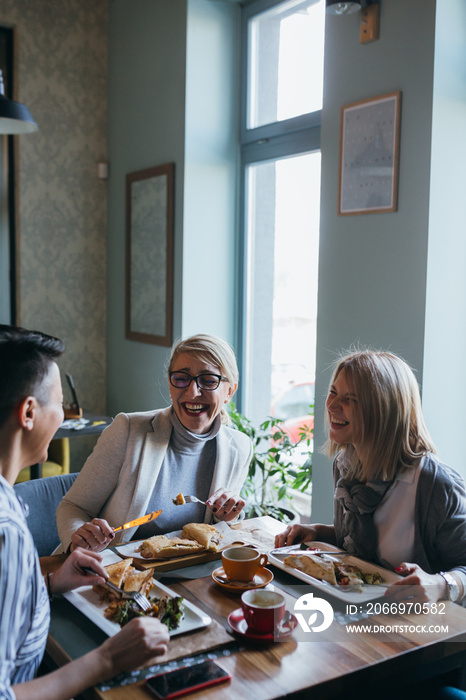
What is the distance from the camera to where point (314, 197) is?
10.4 feet

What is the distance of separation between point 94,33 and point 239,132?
132 cm

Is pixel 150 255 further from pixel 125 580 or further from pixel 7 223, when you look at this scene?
pixel 125 580

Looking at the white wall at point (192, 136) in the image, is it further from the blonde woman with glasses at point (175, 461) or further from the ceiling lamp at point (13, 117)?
the blonde woman with glasses at point (175, 461)

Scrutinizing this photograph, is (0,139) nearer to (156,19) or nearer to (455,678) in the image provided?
(156,19)

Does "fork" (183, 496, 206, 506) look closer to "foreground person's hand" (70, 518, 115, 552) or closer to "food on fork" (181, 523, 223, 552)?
"food on fork" (181, 523, 223, 552)

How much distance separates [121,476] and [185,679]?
2.77ft

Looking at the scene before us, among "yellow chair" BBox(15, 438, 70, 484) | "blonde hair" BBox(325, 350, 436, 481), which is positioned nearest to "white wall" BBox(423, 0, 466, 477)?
"blonde hair" BBox(325, 350, 436, 481)

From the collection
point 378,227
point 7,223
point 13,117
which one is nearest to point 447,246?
point 378,227

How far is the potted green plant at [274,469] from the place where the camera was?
3.06 m

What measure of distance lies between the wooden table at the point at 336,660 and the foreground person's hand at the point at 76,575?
14cm

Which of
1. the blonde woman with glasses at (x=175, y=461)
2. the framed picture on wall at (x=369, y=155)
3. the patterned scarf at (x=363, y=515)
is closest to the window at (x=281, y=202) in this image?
the framed picture on wall at (x=369, y=155)

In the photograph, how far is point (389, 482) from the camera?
1625 mm

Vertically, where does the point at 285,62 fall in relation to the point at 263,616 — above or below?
above

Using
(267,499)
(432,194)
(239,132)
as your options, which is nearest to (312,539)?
(432,194)
